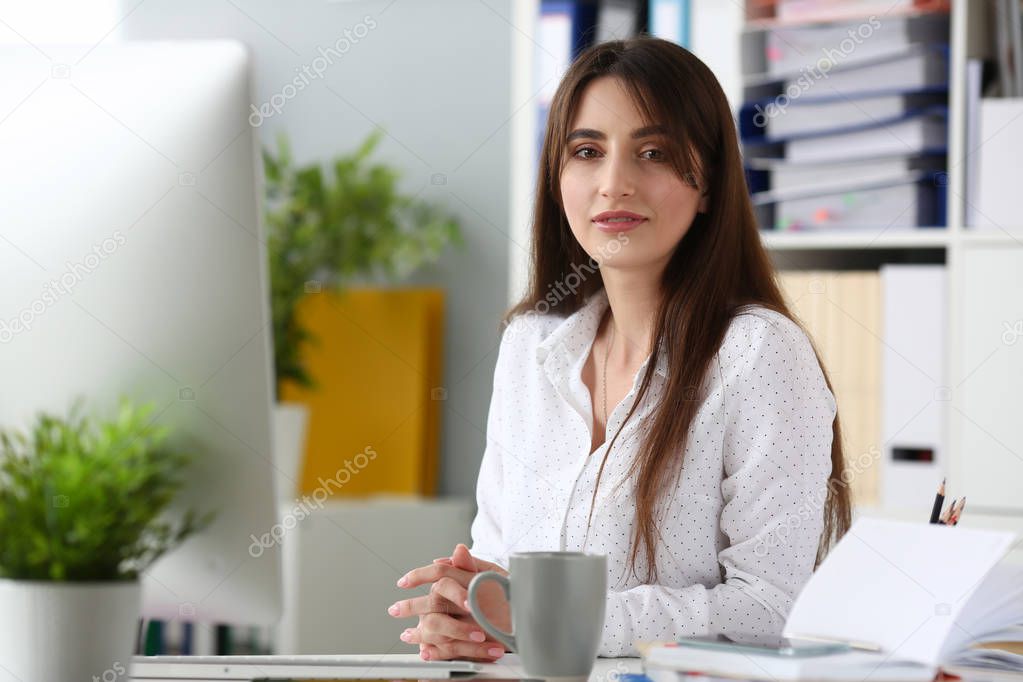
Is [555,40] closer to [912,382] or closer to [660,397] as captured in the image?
[912,382]

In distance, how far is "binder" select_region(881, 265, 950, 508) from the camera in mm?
2086

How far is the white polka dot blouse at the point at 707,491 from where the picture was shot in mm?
1151

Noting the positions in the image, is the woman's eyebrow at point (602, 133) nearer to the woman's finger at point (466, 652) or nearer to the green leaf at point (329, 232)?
the woman's finger at point (466, 652)

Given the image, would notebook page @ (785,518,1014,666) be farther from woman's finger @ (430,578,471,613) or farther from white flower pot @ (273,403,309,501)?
white flower pot @ (273,403,309,501)

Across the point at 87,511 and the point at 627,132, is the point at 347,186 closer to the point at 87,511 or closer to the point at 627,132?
the point at 627,132

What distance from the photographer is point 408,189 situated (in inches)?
121

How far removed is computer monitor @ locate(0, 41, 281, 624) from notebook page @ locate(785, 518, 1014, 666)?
0.42 m

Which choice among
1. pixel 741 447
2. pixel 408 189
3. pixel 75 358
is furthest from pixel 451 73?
pixel 75 358

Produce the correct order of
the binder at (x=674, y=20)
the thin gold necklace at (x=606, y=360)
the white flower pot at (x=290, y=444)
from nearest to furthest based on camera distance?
the thin gold necklace at (x=606, y=360) < the binder at (x=674, y=20) < the white flower pot at (x=290, y=444)

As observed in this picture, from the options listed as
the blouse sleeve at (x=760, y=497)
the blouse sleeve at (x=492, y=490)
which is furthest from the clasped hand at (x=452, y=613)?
the blouse sleeve at (x=492, y=490)

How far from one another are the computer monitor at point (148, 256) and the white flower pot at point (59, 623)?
13cm

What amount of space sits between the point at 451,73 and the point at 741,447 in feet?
6.73

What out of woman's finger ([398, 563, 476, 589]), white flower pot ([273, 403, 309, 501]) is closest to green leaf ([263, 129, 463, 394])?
white flower pot ([273, 403, 309, 501])

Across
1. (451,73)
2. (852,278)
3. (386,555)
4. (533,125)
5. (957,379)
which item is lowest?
(386,555)
